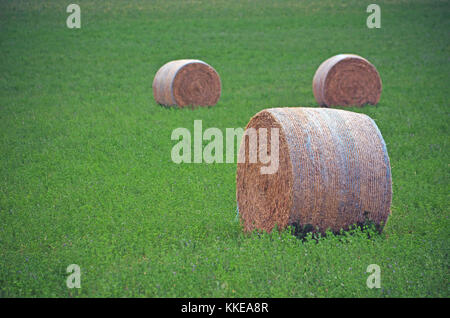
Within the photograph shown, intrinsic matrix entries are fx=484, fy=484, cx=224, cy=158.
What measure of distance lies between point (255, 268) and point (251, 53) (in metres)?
21.2

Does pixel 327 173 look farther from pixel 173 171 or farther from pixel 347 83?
pixel 347 83

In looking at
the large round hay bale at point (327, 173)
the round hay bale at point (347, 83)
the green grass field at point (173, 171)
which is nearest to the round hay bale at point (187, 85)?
the green grass field at point (173, 171)

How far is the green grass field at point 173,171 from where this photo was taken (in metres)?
4.83

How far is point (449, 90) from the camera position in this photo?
55.1 ft

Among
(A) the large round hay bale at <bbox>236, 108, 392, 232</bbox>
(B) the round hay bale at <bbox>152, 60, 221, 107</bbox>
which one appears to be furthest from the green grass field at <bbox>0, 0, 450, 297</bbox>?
(B) the round hay bale at <bbox>152, 60, 221, 107</bbox>

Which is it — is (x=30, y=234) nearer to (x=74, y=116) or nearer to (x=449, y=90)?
(x=74, y=116)

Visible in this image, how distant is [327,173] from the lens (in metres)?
5.81

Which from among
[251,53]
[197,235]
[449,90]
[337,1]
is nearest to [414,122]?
[449,90]

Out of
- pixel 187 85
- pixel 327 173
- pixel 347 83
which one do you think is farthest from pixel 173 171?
pixel 347 83

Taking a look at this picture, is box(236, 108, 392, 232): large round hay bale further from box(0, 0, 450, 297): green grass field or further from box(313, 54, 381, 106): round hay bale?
box(313, 54, 381, 106): round hay bale

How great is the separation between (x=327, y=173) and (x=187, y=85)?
1055 cm

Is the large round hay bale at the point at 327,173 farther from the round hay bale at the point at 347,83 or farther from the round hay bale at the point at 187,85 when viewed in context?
the round hay bale at the point at 187,85
